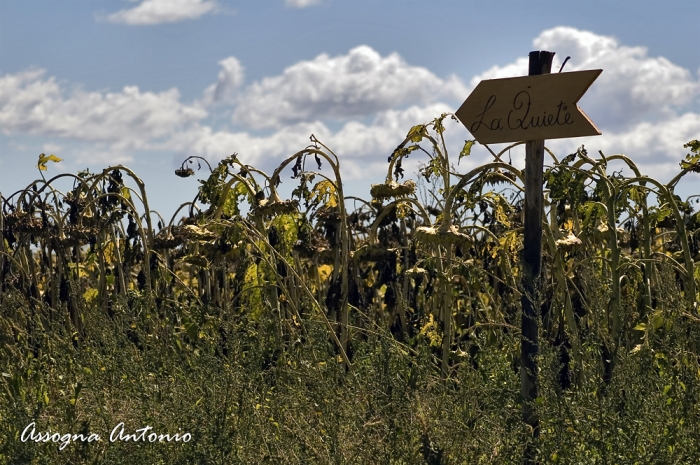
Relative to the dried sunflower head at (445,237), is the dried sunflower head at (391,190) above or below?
above

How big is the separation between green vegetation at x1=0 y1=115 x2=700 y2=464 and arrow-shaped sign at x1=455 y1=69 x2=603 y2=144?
228 mm

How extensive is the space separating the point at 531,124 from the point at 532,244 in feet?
1.77

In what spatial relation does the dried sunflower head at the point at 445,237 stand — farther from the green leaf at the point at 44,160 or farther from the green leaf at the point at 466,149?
the green leaf at the point at 44,160

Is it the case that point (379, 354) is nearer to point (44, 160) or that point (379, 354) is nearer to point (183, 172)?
point (183, 172)

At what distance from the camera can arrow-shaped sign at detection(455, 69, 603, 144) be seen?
14.6 ft

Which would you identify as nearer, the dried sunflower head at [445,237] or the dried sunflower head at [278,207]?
Result: the dried sunflower head at [445,237]

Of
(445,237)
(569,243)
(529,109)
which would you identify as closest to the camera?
(529,109)

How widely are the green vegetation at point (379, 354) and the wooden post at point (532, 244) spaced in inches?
2.8

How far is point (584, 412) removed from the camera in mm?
4320

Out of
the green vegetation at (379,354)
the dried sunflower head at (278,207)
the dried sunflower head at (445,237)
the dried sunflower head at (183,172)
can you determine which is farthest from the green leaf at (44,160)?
the dried sunflower head at (445,237)

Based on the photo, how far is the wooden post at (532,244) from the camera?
4.59 m

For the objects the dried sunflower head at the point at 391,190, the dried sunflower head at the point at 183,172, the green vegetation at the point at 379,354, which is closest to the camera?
the green vegetation at the point at 379,354

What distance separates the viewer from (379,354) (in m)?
5.02

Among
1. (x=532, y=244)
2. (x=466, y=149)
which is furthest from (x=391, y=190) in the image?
(x=532, y=244)
